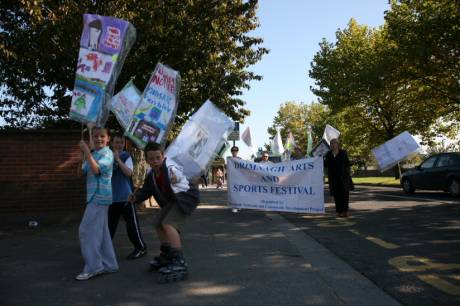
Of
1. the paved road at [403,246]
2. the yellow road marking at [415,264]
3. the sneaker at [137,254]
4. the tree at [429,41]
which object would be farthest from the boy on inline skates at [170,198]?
the tree at [429,41]

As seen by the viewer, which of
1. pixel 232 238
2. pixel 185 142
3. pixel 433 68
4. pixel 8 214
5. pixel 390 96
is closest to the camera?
pixel 185 142

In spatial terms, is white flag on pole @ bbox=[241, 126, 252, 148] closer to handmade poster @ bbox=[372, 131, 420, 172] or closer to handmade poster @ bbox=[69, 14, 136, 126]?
handmade poster @ bbox=[372, 131, 420, 172]

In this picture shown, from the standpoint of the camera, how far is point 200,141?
5.53 meters

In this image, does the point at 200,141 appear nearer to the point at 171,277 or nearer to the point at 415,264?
the point at 171,277

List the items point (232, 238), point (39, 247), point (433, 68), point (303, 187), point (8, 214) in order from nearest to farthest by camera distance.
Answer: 1. point (39, 247)
2. point (232, 238)
3. point (8, 214)
4. point (303, 187)
5. point (433, 68)

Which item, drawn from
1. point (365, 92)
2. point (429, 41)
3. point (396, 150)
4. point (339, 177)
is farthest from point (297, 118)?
point (339, 177)

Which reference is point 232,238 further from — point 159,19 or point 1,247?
point 159,19

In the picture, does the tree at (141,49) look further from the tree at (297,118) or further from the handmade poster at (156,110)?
the tree at (297,118)

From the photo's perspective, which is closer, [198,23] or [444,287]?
[444,287]

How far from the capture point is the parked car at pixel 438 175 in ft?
46.2

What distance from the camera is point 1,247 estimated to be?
659cm

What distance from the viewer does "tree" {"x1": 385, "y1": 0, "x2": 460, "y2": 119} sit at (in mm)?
20047

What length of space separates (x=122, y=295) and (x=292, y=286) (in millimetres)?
1651

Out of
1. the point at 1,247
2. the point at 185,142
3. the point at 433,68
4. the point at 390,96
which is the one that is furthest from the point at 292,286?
the point at 390,96
